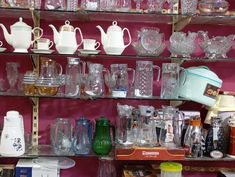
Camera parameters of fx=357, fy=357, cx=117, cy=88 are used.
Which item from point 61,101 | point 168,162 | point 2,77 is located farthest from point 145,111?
point 2,77

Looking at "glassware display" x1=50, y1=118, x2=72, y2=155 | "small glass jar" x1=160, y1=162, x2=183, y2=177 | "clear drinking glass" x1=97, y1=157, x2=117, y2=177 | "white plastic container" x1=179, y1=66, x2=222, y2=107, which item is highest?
"white plastic container" x1=179, y1=66, x2=222, y2=107

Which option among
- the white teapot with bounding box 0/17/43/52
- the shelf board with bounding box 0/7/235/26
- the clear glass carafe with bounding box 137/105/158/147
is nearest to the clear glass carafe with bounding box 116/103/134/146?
the clear glass carafe with bounding box 137/105/158/147

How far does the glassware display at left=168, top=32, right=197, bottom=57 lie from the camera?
2.00 m

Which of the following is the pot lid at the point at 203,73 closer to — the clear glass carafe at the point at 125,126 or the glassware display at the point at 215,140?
the glassware display at the point at 215,140

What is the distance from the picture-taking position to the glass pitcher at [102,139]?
6.50ft

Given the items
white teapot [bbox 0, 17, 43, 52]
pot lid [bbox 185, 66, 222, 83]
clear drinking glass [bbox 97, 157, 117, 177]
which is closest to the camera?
white teapot [bbox 0, 17, 43, 52]

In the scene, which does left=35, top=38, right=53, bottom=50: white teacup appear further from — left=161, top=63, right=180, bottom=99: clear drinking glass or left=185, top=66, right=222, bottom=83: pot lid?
left=185, top=66, right=222, bottom=83: pot lid

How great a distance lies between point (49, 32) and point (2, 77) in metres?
0.39

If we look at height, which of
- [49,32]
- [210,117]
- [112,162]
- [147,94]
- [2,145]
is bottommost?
[112,162]

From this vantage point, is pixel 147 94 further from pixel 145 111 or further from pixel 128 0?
pixel 128 0

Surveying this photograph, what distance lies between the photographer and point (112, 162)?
83.8 inches

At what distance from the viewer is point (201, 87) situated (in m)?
1.99

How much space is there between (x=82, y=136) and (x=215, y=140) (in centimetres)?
75

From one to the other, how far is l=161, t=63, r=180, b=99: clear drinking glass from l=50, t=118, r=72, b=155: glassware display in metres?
0.58
